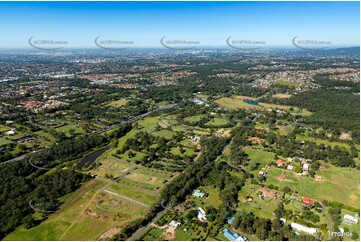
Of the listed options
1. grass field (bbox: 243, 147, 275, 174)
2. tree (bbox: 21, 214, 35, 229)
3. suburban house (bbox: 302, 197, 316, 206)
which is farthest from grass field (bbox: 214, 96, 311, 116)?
tree (bbox: 21, 214, 35, 229)

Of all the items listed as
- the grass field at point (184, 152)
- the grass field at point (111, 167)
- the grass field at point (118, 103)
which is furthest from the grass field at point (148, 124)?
the grass field at point (118, 103)

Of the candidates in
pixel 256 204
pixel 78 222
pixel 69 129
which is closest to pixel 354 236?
pixel 256 204

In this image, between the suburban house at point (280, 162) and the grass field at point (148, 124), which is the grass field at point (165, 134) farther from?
the suburban house at point (280, 162)

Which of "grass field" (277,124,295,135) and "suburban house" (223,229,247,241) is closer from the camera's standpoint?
"suburban house" (223,229,247,241)

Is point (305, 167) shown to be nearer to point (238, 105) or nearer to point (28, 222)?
point (28, 222)

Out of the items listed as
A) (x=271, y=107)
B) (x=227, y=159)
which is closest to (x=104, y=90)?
(x=271, y=107)

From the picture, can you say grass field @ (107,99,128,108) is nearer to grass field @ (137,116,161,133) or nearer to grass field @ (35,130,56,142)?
grass field @ (137,116,161,133)

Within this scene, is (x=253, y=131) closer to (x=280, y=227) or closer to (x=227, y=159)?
(x=227, y=159)
